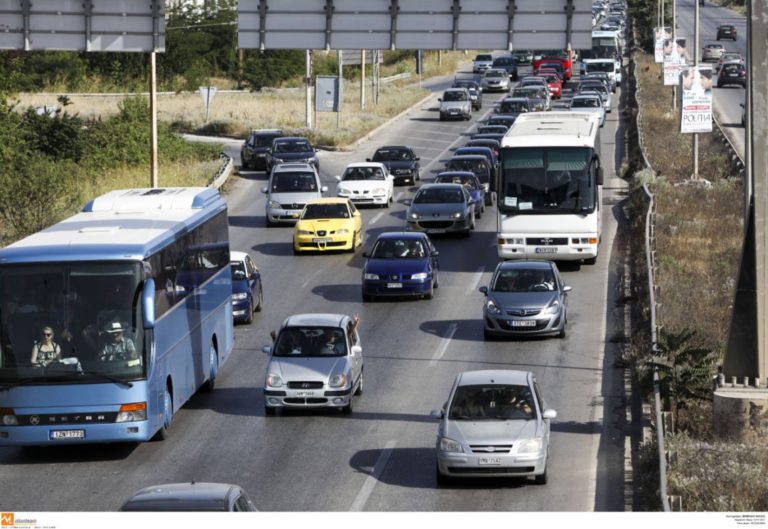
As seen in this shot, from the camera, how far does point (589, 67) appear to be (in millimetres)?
92312

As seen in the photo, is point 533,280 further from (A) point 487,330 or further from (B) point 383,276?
(B) point 383,276

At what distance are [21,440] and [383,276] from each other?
1501 cm

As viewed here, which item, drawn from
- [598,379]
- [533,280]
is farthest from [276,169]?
[598,379]

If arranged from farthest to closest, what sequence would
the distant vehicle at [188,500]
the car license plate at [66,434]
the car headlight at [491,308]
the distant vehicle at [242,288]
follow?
the distant vehicle at [242,288] → the car headlight at [491,308] → the car license plate at [66,434] → the distant vehicle at [188,500]

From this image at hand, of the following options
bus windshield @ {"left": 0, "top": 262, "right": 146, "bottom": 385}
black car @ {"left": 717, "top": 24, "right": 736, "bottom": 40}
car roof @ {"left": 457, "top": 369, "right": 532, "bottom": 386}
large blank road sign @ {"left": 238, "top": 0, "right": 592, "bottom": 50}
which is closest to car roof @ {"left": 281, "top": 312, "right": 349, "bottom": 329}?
car roof @ {"left": 457, "top": 369, "right": 532, "bottom": 386}

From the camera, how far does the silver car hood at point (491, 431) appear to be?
19.3m

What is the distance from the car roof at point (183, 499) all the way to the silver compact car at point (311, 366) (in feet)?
31.9

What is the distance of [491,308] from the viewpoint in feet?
98.2

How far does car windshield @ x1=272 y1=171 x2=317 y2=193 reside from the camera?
46.3 metres

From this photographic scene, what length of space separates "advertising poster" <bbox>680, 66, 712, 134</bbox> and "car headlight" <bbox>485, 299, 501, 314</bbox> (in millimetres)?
17932

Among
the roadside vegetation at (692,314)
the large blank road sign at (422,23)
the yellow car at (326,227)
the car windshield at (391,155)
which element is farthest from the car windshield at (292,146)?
the large blank road sign at (422,23)

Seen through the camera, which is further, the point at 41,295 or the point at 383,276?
the point at 383,276

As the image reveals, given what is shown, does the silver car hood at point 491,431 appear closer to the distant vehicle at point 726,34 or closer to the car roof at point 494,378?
the car roof at point 494,378

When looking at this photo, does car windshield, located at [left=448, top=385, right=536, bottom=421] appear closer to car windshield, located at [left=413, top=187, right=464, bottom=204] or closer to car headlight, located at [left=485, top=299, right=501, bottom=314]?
car headlight, located at [left=485, top=299, right=501, bottom=314]
